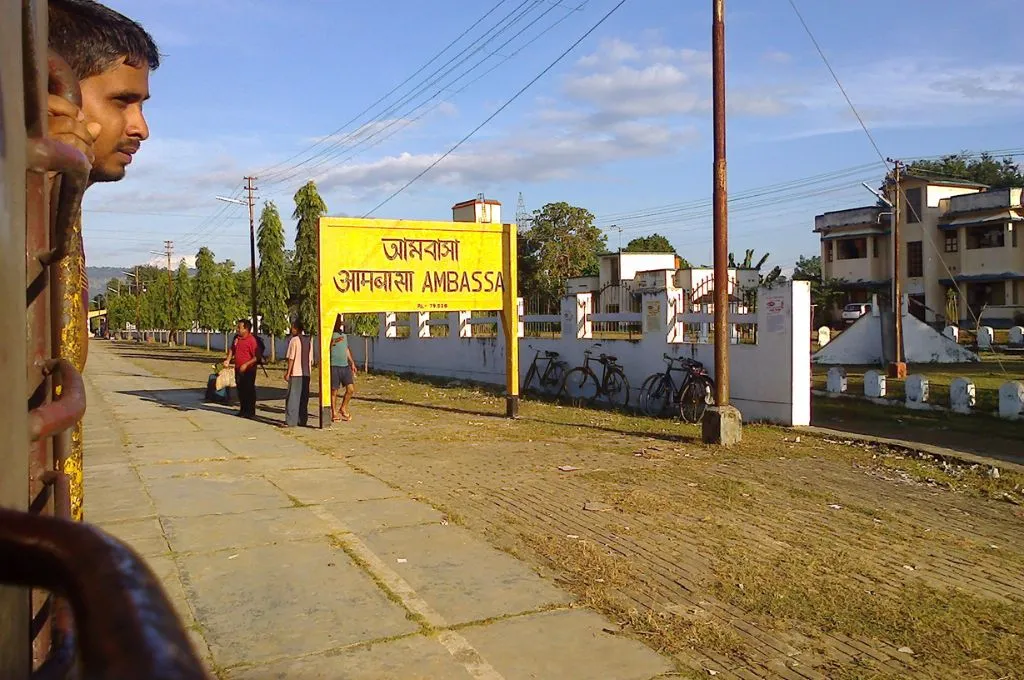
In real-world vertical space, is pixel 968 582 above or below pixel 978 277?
below

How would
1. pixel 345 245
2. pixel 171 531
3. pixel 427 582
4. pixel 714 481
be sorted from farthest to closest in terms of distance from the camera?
pixel 345 245
pixel 714 481
pixel 171 531
pixel 427 582

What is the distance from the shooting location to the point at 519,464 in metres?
9.48

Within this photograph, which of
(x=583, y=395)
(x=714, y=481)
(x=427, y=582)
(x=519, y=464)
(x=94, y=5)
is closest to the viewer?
(x=94, y=5)

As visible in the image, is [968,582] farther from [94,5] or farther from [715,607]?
[94,5]

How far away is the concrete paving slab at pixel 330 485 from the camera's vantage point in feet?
25.2

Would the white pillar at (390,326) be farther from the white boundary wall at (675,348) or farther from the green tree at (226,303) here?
the green tree at (226,303)

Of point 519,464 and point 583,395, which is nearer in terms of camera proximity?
point 519,464

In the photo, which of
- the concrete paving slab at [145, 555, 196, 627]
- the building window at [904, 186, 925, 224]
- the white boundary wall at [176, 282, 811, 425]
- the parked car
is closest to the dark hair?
the concrete paving slab at [145, 555, 196, 627]

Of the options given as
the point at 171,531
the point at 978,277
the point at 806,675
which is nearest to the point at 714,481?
the point at 806,675

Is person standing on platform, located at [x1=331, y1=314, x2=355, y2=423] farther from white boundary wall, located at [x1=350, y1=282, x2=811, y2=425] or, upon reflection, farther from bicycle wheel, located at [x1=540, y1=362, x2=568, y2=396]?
white boundary wall, located at [x1=350, y1=282, x2=811, y2=425]

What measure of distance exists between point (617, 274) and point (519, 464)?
1528 inches

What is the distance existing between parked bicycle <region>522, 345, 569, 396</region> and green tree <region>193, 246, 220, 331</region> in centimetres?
3477

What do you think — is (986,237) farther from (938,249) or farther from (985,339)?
(985,339)

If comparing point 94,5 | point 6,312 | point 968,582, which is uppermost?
point 94,5
